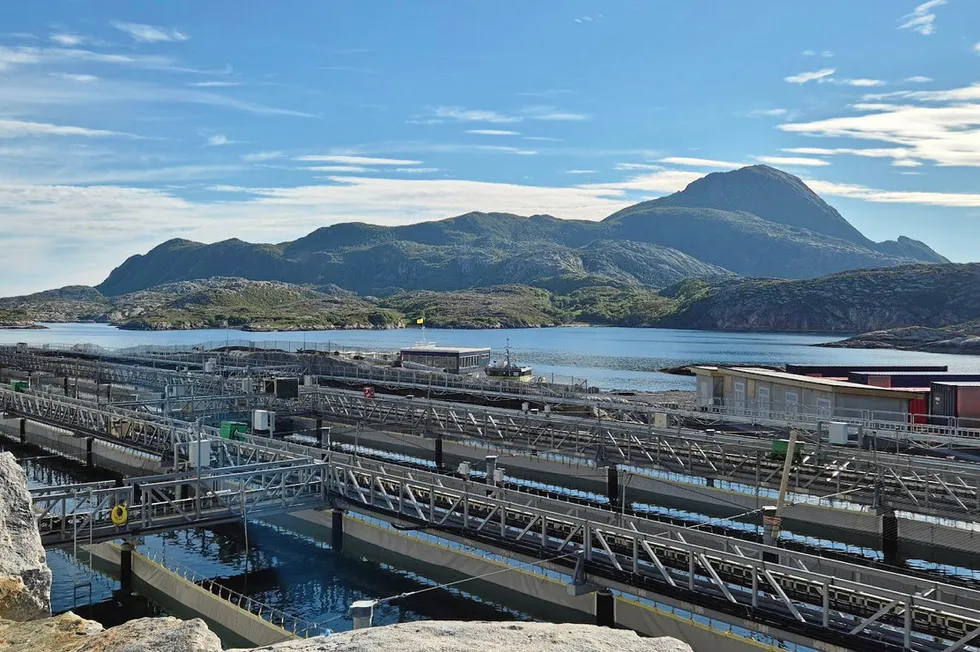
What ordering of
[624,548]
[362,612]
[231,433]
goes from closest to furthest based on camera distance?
1. [362,612]
2. [624,548]
3. [231,433]

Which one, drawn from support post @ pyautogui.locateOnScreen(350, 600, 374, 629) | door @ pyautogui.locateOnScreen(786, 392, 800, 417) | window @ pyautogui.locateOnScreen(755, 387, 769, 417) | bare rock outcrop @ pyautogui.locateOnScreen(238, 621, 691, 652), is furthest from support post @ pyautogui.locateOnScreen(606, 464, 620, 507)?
bare rock outcrop @ pyautogui.locateOnScreen(238, 621, 691, 652)

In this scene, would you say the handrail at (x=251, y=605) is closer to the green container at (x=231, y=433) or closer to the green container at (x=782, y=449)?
the green container at (x=231, y=433)

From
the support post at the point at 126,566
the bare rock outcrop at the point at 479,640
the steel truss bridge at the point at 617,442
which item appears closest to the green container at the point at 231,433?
the steel truss bridge at the point at 617,442

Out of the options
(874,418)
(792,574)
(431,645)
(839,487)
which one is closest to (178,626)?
(431,645)

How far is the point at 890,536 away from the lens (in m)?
36.5

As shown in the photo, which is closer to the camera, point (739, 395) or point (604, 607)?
point (604, 607)

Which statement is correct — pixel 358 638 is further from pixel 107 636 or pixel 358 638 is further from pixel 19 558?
pixel 19 558

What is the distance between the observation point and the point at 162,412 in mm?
57250

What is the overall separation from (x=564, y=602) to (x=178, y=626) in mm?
17961

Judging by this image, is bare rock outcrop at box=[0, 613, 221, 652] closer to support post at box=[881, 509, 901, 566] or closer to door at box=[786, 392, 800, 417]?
support post at box=[881, 509, 901, 566]

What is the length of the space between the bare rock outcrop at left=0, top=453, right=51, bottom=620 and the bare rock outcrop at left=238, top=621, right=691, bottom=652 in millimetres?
6682

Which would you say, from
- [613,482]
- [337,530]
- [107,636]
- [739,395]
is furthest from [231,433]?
[739,395]

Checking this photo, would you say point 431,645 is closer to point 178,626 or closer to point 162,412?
point 178,626

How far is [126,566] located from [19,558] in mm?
17226
